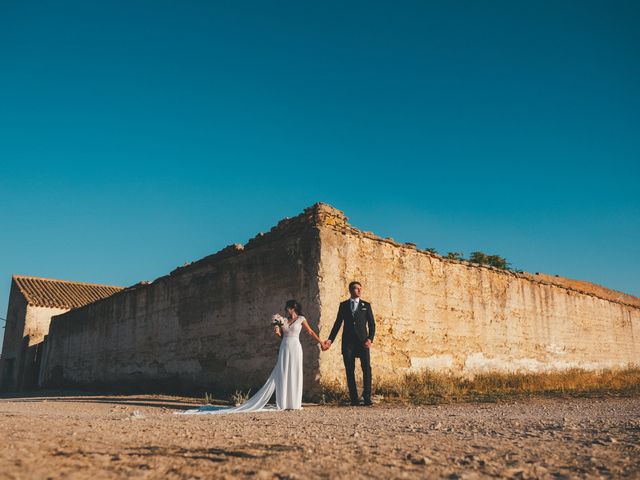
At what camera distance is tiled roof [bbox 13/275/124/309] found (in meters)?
27.3

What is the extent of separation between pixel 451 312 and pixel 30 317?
72.5 feet

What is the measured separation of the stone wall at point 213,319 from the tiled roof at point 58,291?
9529 millimetres

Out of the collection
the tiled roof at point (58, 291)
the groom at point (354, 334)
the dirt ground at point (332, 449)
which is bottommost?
the dirt ground at point (332, 449)

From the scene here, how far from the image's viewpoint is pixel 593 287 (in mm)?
21328

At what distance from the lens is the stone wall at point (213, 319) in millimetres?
10623

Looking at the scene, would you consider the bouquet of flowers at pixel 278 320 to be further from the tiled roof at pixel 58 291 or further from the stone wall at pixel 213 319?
the tiled roof at pixel 58 291

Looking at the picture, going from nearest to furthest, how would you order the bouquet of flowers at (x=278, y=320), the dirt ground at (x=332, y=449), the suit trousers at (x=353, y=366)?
the dirt ground at (x=332, y=449)
the suit trousers at (x=353, y=366)
the bouquet of flowers at (x=278, y=320)

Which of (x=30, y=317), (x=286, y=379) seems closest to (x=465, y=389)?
(x=286, y=379)

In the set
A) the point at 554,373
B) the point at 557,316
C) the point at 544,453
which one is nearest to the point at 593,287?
the point at 557,316

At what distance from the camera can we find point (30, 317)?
1037 inches

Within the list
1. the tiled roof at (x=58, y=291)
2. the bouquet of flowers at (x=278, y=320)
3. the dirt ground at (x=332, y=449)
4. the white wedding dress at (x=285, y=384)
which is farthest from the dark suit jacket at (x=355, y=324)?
the tiled roof at (x=58, y=291)

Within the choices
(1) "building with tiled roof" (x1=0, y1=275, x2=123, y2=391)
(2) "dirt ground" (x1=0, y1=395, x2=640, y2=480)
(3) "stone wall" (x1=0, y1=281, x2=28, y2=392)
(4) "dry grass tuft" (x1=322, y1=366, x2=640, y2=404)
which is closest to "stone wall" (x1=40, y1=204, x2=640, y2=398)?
(4) "dry grass tuft" (x1=322, y1=366, x2=640, y2=404)

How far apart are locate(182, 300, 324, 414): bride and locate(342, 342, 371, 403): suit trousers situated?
59 centimetres

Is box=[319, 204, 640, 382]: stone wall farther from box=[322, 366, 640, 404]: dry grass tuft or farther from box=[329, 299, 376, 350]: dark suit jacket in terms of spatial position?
box=[329, 299, 376, 350]: dark suit jacket
